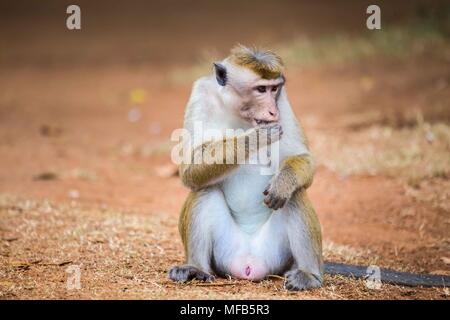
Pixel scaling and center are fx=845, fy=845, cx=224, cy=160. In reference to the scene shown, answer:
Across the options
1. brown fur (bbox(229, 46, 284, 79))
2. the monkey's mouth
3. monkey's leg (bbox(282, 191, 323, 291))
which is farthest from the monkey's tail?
brown fur (bbox(229, 46, 284, 79))

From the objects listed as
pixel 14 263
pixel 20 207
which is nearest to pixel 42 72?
pixel 20 207

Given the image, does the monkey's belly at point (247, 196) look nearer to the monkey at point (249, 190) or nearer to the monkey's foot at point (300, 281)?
the monkey at point (249, 190)

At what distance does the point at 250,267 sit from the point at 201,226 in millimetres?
495

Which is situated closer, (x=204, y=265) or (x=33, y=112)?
(x=204, y=265)

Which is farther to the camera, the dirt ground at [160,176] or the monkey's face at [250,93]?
the dirt ground at [160,176]

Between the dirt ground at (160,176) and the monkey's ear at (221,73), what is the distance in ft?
4.96

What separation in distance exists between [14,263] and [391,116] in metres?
7.15

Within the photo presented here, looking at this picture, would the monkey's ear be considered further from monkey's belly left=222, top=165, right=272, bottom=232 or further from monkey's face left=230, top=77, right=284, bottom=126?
monkey's belly left=222, top=165, right=272, bottom=232

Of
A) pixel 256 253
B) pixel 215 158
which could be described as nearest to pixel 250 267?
pixel 256 253

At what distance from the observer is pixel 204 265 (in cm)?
625

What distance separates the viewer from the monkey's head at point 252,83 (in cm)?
623

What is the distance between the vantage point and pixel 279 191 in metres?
6.01

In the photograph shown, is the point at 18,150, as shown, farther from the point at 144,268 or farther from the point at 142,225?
the point at 144,268

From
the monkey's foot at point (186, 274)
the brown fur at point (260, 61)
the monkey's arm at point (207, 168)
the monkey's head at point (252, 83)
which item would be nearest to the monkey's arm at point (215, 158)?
the monkey's arm at point (207, 168)
